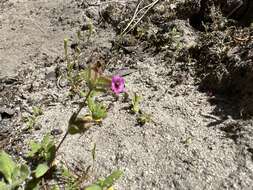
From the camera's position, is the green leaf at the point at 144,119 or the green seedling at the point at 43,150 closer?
the green seedling at the point at 43,150

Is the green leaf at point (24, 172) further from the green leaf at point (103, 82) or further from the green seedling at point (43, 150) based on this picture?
the green leaf at point (103, 82)

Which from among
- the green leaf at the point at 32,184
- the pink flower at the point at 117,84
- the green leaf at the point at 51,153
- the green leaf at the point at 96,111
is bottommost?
the green leaf at the point at 32,184

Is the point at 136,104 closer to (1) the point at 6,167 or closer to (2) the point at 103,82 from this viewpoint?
(2) the point at 103,82

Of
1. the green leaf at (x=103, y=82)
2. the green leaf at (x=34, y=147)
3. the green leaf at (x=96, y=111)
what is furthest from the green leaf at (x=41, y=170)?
the green leaf at (x=103, y=82)

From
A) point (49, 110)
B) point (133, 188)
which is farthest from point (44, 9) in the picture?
point (133, 188)

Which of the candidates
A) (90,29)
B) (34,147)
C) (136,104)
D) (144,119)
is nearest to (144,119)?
(144,119)

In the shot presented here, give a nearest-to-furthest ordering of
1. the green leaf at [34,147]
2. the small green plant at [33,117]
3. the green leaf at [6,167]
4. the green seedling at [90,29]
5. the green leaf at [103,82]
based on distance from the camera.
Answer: the green leaf at [103,82], the green leaf at [6,167], the green leaf at [34,147], the small green plant at [33,117], the green seedling at [90,29]

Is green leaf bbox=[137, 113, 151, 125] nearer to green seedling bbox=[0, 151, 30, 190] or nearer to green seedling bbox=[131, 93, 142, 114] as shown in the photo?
green seedling bbox=[131, 93, 142, 114]

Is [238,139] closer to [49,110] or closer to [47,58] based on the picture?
[49,110]

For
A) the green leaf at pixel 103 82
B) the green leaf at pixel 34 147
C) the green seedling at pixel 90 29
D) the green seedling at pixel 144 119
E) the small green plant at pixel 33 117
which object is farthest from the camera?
the green seedling at pixel 90 29
